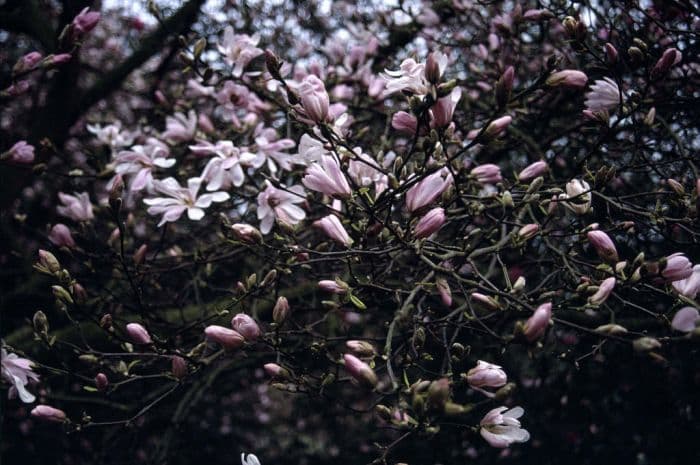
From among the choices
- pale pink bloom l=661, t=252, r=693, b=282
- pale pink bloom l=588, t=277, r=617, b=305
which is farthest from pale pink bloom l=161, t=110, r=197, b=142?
pale pink bloom l=661, t=252, r=693, b=282

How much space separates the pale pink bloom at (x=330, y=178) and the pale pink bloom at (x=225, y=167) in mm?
631

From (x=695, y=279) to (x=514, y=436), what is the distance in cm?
63

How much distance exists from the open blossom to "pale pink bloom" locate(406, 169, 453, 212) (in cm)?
78

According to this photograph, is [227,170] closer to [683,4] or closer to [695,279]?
[695,279]

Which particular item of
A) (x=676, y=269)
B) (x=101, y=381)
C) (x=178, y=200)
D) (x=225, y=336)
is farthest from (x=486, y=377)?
(x=178, y=200)

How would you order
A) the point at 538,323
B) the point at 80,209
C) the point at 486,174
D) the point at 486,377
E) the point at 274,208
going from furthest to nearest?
the point at 80,209, the point at 274,208, the point at 486,174, the point at 486,377, the point at 538,323

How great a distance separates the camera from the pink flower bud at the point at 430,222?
54.2 inches

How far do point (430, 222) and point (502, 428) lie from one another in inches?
22.1

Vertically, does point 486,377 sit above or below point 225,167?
below

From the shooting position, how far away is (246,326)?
1453 mm

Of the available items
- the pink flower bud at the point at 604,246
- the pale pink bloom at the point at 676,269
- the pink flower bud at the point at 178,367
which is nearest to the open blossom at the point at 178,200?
the pink flower bud at the point at 178,367

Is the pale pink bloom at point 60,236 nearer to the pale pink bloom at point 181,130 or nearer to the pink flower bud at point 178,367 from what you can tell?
the pale pink bloom at point 181,130

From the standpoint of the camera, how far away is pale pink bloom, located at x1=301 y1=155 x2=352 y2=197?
4.79 feet

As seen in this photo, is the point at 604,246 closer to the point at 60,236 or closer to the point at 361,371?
the point at 361,371
